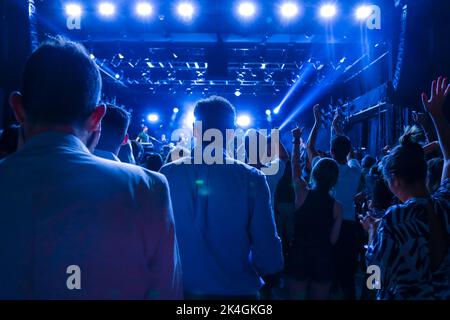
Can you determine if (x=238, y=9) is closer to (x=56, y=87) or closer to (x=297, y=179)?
(x=297, y=179)

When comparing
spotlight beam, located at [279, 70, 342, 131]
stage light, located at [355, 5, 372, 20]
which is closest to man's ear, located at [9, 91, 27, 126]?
stage light, located at [355, 5, 372, 20]

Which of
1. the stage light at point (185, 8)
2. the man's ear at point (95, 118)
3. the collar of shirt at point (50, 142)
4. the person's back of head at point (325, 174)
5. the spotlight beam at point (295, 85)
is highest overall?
the spotlight beam at point (295, 85)

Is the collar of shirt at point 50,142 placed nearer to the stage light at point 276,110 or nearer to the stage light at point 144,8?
the stage light at point 144,8

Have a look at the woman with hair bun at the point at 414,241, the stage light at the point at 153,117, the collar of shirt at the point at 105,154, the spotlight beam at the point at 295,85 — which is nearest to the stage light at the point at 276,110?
the spotlight beam at the point at 295,85

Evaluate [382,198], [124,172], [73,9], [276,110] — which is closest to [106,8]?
[73,9]

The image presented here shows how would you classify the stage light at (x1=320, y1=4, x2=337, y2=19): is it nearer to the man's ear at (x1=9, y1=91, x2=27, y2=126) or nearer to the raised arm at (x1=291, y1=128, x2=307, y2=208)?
the raised arm at (x1=291, y1=128, x2=307, y2=208)

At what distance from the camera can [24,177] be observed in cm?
76

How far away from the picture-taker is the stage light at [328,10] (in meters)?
6.88

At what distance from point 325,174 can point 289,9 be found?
206 inches

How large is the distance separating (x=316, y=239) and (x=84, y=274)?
7.10 ft

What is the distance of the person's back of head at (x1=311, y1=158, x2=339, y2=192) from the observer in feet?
8.84

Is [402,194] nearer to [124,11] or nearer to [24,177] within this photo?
[24,177]

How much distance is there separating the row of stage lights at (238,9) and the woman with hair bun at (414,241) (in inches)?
240
